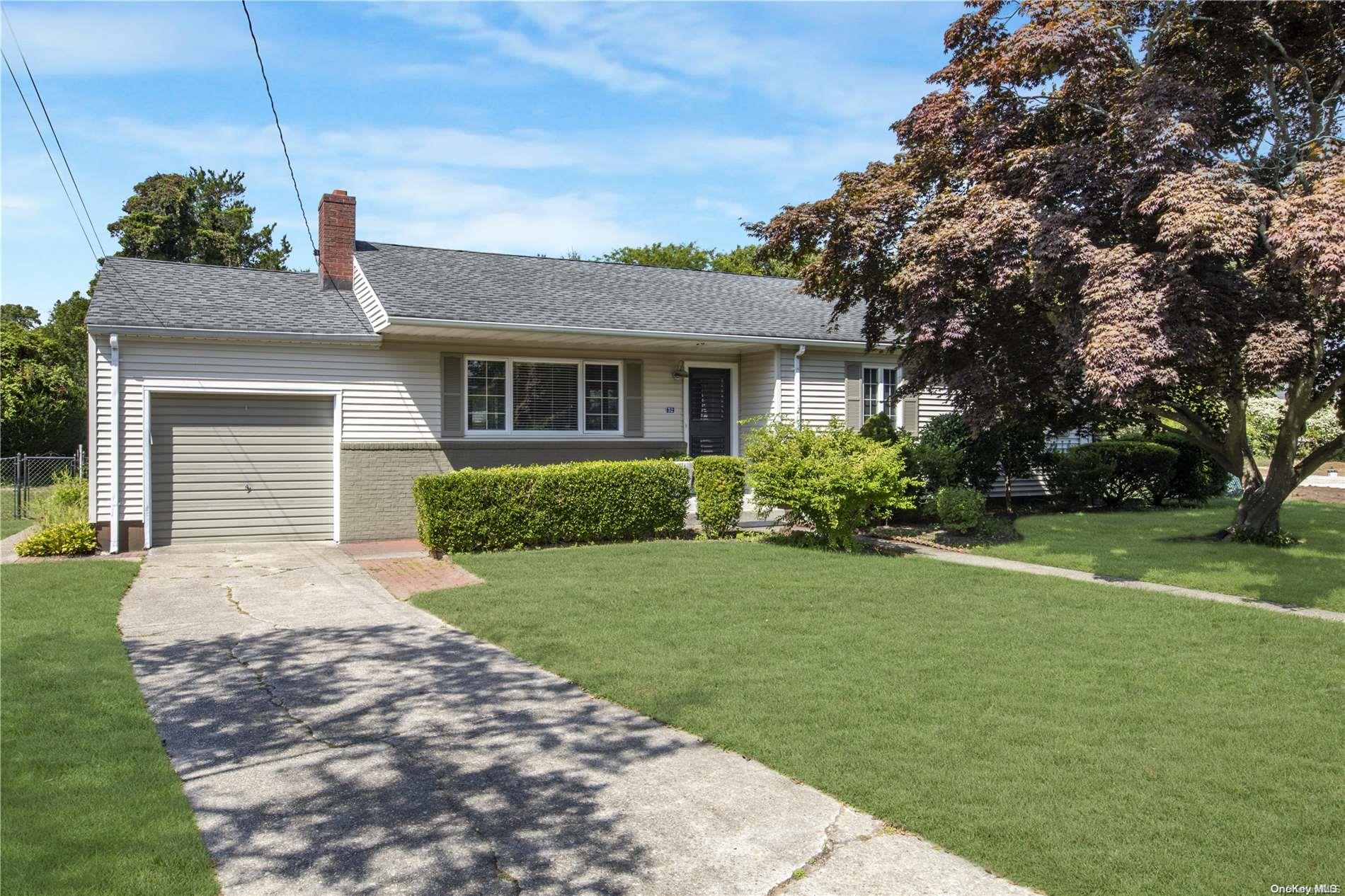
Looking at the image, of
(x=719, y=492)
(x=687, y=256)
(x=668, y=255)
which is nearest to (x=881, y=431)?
(x=719, y=492)

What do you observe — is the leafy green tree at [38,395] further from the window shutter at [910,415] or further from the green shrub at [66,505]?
the window shutter at [910,415]

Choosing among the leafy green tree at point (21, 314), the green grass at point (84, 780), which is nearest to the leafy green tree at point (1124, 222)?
the green grass at point (84, 780)

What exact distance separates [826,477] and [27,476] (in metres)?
16.6

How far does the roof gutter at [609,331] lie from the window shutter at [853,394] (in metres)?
0.44

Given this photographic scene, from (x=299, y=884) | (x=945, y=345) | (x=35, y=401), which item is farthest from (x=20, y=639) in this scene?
(x=35, y=401)

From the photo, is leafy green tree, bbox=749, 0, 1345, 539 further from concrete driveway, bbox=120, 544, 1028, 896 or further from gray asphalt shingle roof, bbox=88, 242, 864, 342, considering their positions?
concrete driveway, bbox=120, 544, 1028, 896

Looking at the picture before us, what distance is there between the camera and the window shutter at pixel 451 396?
47.3ft

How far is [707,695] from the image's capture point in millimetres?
5898

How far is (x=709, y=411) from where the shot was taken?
55.0 ft

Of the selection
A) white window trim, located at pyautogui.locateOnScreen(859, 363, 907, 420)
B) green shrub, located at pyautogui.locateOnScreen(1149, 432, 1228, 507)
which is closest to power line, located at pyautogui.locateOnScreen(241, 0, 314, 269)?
white window trim, located at pyautogui.locateOnScreen(859, 363, 907, 420)

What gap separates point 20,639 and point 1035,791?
7373 mm

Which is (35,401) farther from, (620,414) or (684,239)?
(684,239)

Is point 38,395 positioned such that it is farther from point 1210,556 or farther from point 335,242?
point 1210,556

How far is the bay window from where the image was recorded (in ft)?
48.6
